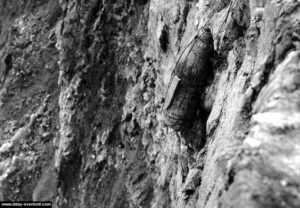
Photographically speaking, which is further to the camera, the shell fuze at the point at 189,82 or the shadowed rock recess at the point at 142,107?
the shell fuze at the point at 189,82

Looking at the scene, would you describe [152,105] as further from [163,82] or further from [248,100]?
[248,100]

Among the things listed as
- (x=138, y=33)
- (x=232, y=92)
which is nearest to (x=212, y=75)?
(x=232, y=92)

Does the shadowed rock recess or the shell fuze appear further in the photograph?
the shell fuze

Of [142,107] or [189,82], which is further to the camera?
[142,107]
